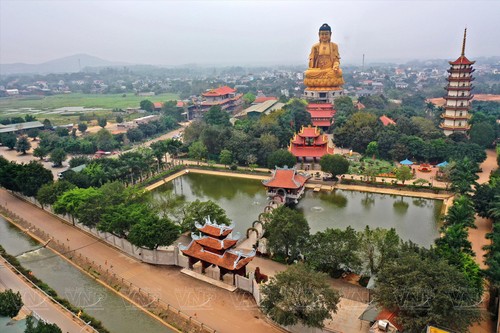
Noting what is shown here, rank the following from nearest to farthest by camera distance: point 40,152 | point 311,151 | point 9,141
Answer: point 311,151 < point 40,152 < point 9,141

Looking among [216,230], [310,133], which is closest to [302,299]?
[216,230]

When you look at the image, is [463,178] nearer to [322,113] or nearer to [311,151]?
[311,151]

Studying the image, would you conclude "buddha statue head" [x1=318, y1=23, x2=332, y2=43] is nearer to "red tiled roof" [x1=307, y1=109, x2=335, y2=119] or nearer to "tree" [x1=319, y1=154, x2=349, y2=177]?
"red tiled roof" [x1=307, y1=109, x2=335, y2=119]

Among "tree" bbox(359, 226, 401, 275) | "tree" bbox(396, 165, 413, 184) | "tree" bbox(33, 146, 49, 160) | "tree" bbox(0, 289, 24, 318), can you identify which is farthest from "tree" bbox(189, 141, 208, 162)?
"tree" bbox(0, 289, 24, 318)

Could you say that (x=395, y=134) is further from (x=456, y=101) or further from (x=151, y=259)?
(x=151, y=259)

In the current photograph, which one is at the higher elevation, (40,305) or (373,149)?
(373,149)

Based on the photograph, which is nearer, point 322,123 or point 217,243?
point 217,243
